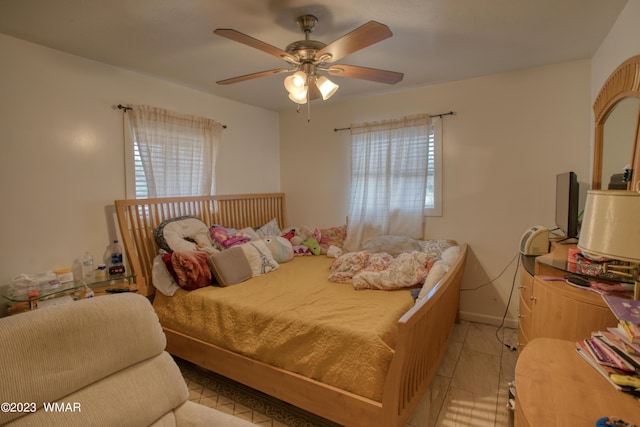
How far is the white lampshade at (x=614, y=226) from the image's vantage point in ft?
3.23

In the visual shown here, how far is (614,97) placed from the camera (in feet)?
6.56

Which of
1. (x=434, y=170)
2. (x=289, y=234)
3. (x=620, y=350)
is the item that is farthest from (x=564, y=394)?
(x=289, y=234)

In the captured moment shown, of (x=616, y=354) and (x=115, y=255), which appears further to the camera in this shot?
(x=115, y=255)

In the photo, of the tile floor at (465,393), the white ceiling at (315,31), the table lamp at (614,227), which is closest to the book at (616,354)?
the table lamp at (614,227)

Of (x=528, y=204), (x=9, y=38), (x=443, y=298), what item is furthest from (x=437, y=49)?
(x=9, y=38)

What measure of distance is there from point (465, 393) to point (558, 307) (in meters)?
1.01

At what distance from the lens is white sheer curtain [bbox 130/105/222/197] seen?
286 cm

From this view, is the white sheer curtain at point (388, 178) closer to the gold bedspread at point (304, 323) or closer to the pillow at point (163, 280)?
the gold bedspread at point (304, 323)

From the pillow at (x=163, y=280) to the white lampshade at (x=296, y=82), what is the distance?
1754 millimetres

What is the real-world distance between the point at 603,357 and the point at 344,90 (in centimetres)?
315

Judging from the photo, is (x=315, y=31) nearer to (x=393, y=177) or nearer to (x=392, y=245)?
(x=393, y=177)

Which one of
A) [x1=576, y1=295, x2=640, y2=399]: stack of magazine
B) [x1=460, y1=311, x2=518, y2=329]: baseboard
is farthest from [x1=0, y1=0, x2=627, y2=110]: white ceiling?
[x1=460, y1=311, x2=518, y2=329]: baseboard

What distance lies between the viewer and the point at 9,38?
213cm

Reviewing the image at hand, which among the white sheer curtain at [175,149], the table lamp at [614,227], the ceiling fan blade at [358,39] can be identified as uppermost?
the ceiling fan blade at [358,39]
